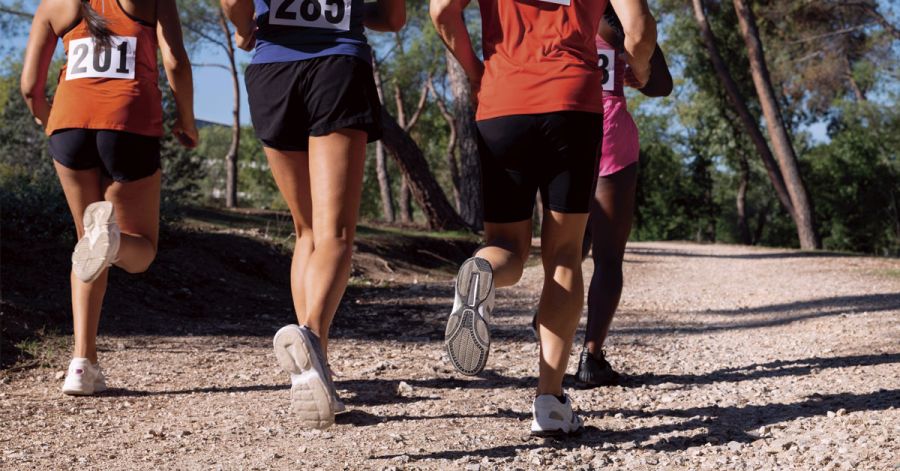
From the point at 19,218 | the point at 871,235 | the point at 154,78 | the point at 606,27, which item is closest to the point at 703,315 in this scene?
the point at 606,27

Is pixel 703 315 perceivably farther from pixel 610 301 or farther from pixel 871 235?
pixel 871 235

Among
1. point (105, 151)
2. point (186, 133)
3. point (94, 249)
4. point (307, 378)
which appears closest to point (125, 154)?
point (105, 151)

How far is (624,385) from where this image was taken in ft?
15.2

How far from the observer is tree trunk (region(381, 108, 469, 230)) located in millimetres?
14844

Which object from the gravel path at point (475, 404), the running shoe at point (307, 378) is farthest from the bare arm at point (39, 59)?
the running shoe at point (307, 378)

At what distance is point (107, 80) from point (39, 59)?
48cm

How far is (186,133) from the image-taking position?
4516 mm

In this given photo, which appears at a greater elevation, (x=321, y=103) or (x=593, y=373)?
(x=321, y=103)

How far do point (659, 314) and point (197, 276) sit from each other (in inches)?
154

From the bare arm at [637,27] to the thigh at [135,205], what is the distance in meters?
2.26

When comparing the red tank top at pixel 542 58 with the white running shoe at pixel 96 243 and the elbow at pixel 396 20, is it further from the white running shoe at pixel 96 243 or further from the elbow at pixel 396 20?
the white running shoe at pixel 96 243

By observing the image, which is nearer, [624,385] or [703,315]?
[624,385]

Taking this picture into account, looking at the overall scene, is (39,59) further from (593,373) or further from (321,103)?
(593,373)

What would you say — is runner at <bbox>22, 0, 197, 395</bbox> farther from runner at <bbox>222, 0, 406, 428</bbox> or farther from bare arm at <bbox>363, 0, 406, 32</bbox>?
bare arm at <bbox>363, 0, 406, 32</bbox>
